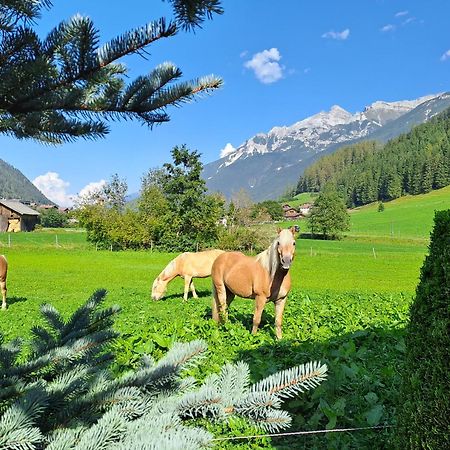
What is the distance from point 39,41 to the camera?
3.92 ft

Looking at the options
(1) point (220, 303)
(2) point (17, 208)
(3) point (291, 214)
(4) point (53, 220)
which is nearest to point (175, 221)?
(1) point (220, 303)

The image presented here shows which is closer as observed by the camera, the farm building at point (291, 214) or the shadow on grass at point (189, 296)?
the shadow on grass at point (189, 296)

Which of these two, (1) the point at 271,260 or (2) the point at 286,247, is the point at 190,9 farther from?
(1) the point at 271,260

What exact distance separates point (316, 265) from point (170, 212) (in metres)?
16.7

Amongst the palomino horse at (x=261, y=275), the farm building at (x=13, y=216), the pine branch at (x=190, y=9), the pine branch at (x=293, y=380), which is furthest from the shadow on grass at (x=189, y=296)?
the farm building at (x=13, y=216)

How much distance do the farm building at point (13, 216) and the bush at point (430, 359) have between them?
75.8 m

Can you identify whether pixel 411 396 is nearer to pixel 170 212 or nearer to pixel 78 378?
pixel 78 378

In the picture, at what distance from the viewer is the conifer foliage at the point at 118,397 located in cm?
115

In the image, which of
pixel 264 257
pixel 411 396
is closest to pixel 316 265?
pixel 264 257

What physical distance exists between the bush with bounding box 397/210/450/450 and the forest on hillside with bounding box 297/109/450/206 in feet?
435

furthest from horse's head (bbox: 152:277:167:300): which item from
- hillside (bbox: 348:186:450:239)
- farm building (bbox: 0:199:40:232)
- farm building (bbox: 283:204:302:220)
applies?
farm building (bbox: 283:204:302:220)

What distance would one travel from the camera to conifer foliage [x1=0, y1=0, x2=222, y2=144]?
1.17 m

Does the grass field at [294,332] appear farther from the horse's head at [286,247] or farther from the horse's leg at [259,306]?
the horse's head at [286,247]

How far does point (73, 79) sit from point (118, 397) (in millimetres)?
1123
